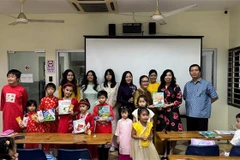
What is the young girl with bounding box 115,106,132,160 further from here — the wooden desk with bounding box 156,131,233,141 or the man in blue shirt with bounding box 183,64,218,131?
the man in blue shirt with bounding box 183,64,218,131

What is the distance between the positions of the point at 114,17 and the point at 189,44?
171 cm

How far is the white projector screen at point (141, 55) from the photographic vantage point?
512cm

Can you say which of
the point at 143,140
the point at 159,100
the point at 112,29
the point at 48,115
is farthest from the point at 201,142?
the point at 112,29

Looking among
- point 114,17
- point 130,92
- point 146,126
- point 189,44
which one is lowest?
point 146,126

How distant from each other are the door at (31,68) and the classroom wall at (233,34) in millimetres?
4107

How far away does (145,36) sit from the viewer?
5148 millimetres

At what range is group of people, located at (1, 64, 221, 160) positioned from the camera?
3283 millimetres

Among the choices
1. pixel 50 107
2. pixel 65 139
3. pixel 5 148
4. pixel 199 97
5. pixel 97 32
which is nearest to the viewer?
pixel 5 148

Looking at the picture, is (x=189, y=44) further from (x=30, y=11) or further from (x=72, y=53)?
(x=30, y=11)

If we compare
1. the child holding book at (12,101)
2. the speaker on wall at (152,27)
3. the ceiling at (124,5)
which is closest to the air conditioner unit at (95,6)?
the ceiling at (124,5)

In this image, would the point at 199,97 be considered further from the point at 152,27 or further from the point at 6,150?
the point at 6,150

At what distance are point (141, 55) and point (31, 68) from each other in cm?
255

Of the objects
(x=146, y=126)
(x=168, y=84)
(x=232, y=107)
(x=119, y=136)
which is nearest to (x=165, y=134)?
(x=146, y=126)

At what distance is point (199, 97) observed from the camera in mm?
4016
